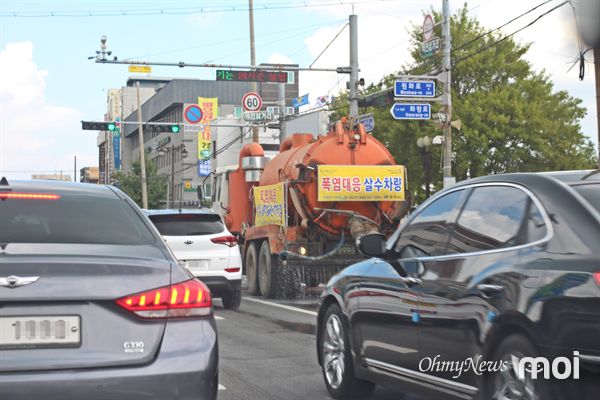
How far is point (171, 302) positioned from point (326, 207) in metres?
12.9

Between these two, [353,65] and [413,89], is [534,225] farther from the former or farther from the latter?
[353,65]

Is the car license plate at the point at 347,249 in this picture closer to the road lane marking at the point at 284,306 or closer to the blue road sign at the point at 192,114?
the road lane marking at the point at 284,306

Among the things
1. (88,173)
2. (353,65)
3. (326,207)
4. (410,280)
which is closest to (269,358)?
(410,280)

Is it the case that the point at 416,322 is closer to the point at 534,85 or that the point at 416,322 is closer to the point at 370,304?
the point at 370,304

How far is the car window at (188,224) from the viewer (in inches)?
581

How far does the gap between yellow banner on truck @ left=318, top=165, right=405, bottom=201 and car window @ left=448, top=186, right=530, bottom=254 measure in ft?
37.2

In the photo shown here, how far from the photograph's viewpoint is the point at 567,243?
4199 mm

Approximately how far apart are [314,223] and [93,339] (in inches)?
520

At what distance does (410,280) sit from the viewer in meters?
5.50

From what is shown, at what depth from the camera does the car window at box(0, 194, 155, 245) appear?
4.44 meters

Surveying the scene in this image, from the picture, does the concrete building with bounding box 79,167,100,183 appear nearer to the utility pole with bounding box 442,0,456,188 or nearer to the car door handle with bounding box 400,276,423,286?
the utility pole with bounding box 442,0,456,188

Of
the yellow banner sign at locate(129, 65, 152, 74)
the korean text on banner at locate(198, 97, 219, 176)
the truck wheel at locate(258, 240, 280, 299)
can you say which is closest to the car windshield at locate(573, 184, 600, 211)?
the truck wheel at locate(258, 240, 280, 299)

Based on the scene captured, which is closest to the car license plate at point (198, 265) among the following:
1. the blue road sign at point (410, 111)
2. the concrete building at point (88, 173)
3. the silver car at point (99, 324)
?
the silver car at point (99, 324)
